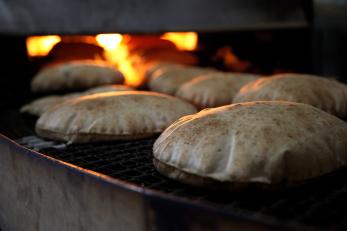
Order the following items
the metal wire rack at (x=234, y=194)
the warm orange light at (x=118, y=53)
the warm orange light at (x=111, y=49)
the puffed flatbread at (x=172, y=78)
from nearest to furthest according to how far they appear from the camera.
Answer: the metal wire rack at (x=234, y=194), the puffed flatbread at (x=172, y=78), the warm orange light at (x=111, y=49), the warm orange light at (x=118, y=53)

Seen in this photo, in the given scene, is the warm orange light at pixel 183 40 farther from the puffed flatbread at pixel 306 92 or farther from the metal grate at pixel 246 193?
the metal grate at pixel 246 193

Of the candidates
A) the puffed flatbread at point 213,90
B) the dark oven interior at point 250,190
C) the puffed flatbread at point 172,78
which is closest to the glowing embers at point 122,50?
the dark oven interior at point 250,190

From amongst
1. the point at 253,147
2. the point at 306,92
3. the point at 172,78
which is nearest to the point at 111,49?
the point at 172,78

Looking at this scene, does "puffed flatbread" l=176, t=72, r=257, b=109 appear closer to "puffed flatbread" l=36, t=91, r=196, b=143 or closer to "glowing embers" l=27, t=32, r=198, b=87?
"puffed flatbread" l=36, t=91, r=196, b=143

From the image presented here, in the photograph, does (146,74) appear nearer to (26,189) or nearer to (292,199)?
(26,189)

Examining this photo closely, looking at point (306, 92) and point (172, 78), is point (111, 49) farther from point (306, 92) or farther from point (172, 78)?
point (306, 92)

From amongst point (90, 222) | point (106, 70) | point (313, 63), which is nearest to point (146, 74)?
point (106, 70)
